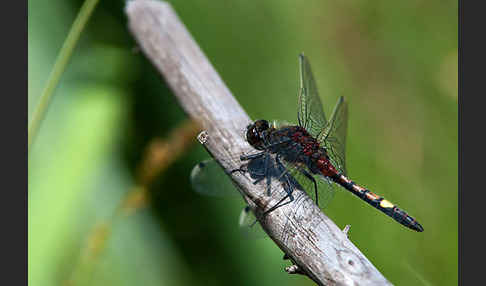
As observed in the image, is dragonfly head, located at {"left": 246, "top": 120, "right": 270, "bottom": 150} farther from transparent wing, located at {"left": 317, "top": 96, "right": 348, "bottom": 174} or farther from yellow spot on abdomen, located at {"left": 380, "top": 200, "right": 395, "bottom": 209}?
yellow spot on abdomen, located at {"left": 380, "top": 200, "right": 395, "bottom": 209}

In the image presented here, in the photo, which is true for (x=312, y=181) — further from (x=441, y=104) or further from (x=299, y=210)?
(x=441, y=104)

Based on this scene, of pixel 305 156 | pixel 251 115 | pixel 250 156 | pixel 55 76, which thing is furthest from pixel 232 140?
pixel 251 115

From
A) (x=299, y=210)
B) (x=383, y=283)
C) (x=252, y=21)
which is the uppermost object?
(x=252, y=21)

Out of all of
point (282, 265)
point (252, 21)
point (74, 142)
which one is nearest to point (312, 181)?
point (282, 265)

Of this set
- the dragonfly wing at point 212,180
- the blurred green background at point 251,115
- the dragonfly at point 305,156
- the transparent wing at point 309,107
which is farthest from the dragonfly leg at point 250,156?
the blurred green background at point 251,115

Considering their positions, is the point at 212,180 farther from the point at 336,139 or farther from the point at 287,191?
the point at 336,139

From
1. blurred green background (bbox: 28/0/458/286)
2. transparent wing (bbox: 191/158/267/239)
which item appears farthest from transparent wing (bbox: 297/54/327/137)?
blurred green background (bbox: 28/0/458/286)

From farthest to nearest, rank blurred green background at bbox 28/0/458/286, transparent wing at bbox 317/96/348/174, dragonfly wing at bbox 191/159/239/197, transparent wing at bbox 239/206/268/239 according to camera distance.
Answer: blurred green background at bbox 28/0/458/286 → transparent wing at bbox 317/96/348/174 → dragonfly wing at bbox 191/159/239/197 → transparent wing at bbox 239/206/268/239
